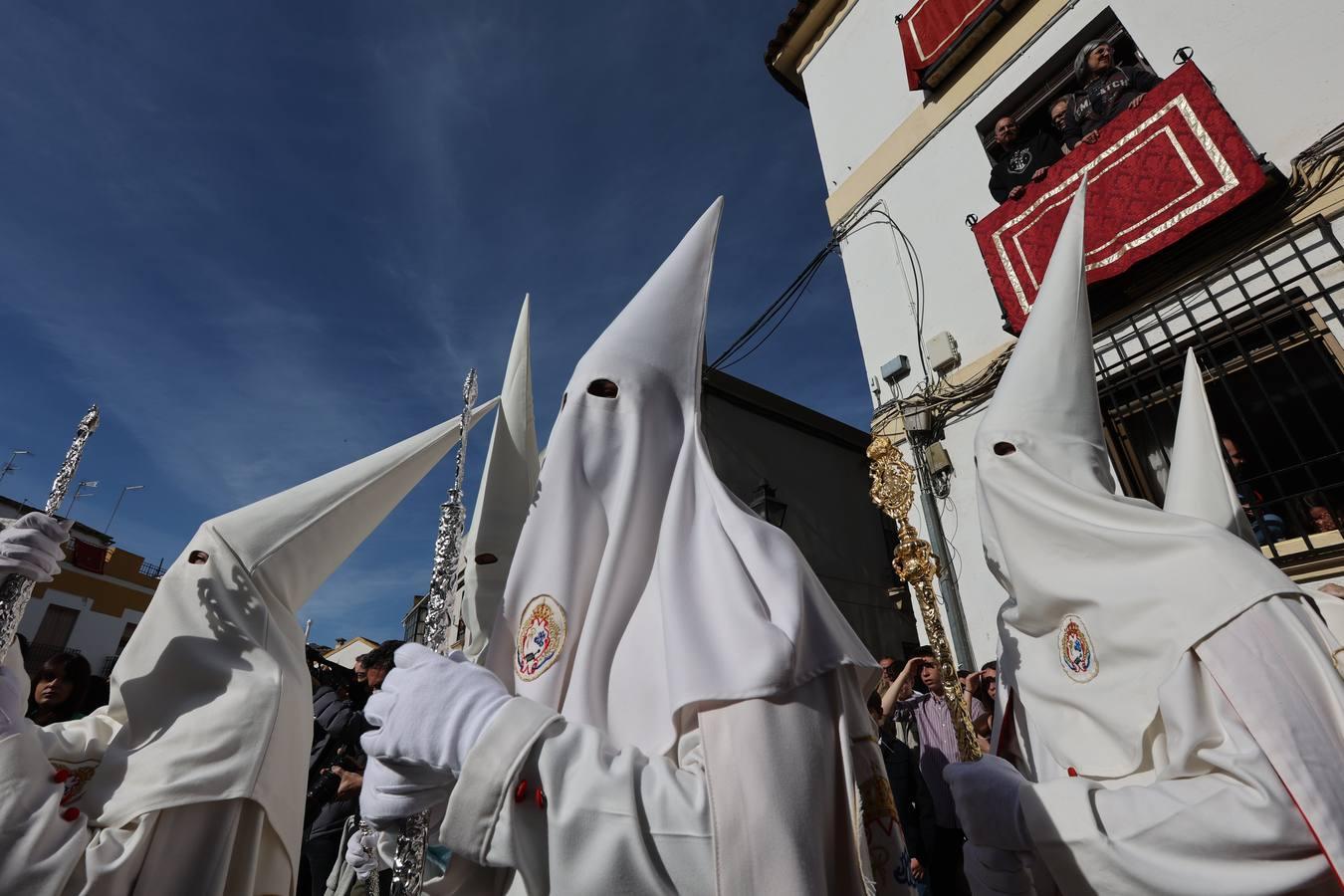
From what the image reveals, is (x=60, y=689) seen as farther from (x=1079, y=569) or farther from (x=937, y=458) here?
(x=937, y=458)

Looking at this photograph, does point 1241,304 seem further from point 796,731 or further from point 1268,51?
point 796,731

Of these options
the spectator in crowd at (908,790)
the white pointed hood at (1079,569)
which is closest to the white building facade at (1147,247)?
the spectator in crowd at (908,790)

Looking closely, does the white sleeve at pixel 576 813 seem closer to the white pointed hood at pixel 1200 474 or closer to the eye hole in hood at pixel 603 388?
the eye hole in hood at pixel 603 388

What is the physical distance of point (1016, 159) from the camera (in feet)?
21.3

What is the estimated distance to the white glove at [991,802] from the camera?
5.70 ft

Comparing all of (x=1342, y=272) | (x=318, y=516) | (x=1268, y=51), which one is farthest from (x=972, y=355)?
(x=318, y=516)

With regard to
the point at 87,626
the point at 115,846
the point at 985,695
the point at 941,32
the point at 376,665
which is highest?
the point at 941,32

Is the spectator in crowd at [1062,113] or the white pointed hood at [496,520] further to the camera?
the spectator in crowd at [1062,113]

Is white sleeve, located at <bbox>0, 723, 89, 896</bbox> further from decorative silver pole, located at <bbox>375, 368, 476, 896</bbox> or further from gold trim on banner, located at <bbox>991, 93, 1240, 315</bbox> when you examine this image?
gold trim on banner, located at <bbox>991, 93, 1240, 315</bbox>

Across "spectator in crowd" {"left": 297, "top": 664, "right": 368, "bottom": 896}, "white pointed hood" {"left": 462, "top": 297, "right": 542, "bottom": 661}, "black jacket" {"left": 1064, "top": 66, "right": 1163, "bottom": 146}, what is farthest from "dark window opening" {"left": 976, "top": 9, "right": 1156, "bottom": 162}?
"spectator in crowd" {"left": 297, "top": 664, "right": 368, "bottom": 896}

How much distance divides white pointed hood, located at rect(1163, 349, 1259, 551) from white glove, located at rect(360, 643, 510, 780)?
10.1 ft

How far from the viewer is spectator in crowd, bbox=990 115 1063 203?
6238 mm

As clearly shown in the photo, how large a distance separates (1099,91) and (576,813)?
7.49 metres

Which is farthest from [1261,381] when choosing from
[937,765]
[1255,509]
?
[937,765]
